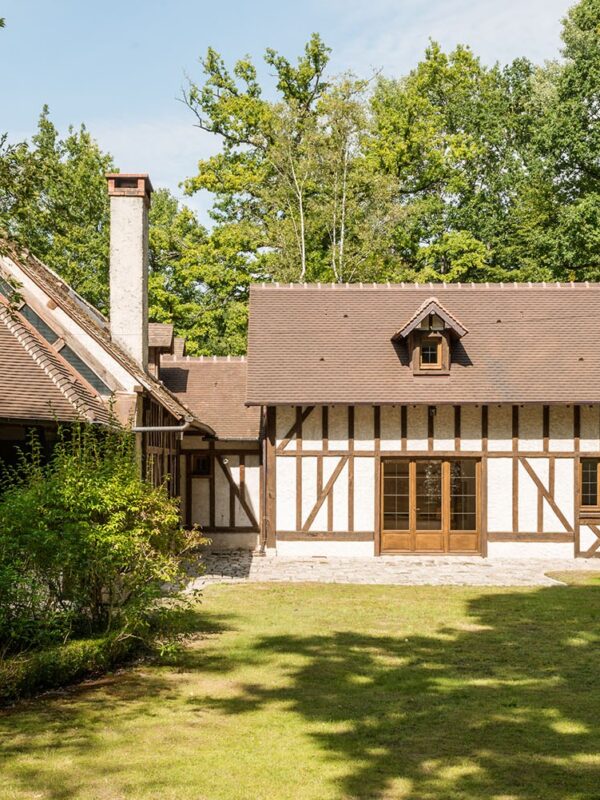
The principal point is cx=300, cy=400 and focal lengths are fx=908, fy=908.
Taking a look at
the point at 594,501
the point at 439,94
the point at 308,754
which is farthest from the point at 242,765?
the point at 439,94

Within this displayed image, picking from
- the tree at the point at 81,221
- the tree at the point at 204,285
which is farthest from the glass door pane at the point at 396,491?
the tree at the point at 81,221

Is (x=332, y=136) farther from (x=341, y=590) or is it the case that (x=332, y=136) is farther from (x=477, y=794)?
(x=477, y=794)

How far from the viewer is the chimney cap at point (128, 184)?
60.3ft

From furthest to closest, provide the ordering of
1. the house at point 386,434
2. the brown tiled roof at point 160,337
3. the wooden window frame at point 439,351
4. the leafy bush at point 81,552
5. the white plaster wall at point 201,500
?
the white plaster wall at point 201,500 < the wooden window frame at point 439,351 < the brown tiled roof at point 160,337 < the house at point 386,434 < the leafy bush at point 81,552

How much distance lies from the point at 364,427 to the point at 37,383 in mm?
8394

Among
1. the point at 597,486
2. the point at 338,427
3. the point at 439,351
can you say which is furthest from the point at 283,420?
the point at 597,486

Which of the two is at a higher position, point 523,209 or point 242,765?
point 523,209

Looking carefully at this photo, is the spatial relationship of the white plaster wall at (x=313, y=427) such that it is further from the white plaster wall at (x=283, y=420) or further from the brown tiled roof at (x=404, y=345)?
the brown tiled roof at (x=404, y=345)

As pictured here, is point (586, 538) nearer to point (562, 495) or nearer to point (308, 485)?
point (562, 495)

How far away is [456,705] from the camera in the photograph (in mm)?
7863

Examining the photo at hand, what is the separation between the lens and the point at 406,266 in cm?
3481

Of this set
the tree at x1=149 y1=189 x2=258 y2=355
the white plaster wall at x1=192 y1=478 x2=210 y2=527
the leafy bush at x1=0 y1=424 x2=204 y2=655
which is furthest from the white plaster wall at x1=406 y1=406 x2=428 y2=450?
the tree at x1=149 y1=189 x2=258 y2=355

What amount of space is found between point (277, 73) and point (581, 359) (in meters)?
20.2

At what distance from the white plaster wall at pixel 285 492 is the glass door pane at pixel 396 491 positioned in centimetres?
202
